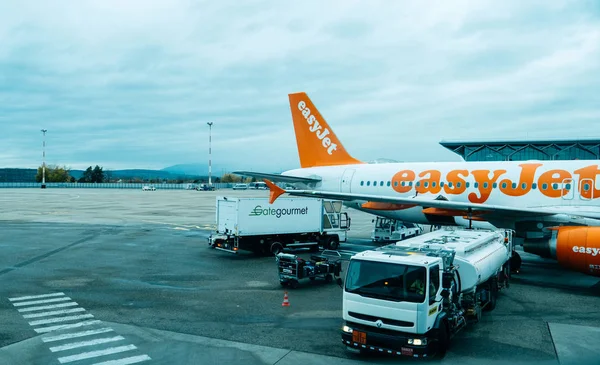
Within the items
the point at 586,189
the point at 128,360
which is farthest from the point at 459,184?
the point at 128,360

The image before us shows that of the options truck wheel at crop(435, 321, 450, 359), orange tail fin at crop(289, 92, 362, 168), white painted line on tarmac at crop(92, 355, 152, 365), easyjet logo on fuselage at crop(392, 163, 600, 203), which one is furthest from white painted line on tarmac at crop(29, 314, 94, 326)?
orange tail fin at crop(289, 92, 362, 168)

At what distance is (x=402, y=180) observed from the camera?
30500mm

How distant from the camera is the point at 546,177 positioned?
81.8 ft

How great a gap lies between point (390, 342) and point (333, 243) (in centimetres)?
1866

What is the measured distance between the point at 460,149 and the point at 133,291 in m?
79.7

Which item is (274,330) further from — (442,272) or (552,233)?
(552,233)

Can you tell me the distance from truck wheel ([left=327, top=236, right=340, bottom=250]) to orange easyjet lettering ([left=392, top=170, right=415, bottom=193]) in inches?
192

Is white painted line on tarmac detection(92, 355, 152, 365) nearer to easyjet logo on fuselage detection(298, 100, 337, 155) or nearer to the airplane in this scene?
the airplane

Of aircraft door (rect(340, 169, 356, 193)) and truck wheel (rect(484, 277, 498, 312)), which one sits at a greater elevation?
aircraft door (rect(340, 169, 356, 193))

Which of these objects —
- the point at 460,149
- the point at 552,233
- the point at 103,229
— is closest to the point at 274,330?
the point at 552,233

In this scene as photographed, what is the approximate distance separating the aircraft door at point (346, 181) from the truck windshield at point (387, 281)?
67.6 feet

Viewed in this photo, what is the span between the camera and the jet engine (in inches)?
716

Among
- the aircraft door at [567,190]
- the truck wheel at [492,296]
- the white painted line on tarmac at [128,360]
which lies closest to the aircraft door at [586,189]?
the aircraft door at [567,190]

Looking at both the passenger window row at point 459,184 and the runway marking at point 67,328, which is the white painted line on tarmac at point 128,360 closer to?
the runway marking at point 67,328
